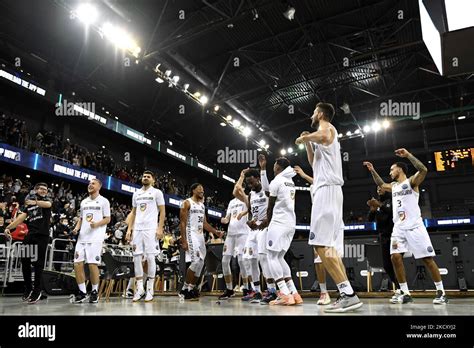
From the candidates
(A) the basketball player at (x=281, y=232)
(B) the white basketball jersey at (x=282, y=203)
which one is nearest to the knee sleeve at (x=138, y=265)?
(A) the basketball player at (x=281, y=232)

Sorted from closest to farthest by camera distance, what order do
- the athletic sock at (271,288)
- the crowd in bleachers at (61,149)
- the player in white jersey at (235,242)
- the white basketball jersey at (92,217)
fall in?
1. the athletic sock at (271,288)
2. the white basketball jersey at (92,217)
3. the player in white jersey at (235,242)
4. the crowd in bleachers at (61,149)

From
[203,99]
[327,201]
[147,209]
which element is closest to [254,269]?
[147,209]

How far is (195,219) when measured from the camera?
622 cm

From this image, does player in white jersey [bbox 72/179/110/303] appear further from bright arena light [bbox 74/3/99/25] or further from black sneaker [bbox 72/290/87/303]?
bright arena light [bbox 74/3/99/25]

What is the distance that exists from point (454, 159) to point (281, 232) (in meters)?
19.3

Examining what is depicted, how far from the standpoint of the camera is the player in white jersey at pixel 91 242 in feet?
18.5

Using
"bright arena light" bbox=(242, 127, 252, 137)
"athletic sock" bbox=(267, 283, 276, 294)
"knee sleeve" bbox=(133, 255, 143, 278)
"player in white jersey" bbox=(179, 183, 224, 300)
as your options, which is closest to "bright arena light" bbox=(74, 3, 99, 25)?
"player in white jersey" bbox=(179, 183, 224, 300)

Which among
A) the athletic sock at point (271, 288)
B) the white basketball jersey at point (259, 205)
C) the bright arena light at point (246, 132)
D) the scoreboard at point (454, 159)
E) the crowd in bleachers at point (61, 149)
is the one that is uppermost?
the bright arena light at point (246, 132)

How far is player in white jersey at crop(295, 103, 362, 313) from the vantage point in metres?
3.50

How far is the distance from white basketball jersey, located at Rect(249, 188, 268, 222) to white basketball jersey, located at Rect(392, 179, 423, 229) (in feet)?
6.41

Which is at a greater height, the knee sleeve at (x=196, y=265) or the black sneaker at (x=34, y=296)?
the knee sleeve at (x=196, y=265)

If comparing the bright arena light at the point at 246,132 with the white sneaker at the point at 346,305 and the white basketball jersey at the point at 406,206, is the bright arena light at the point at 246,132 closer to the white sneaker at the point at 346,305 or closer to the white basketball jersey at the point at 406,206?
the white basketball jersey at the point at 406,206

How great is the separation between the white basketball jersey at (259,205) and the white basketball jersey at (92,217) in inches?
94.1

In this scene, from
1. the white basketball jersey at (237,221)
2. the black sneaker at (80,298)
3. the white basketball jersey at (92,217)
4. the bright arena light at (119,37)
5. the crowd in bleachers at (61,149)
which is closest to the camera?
the black sneaker at (80,298)
